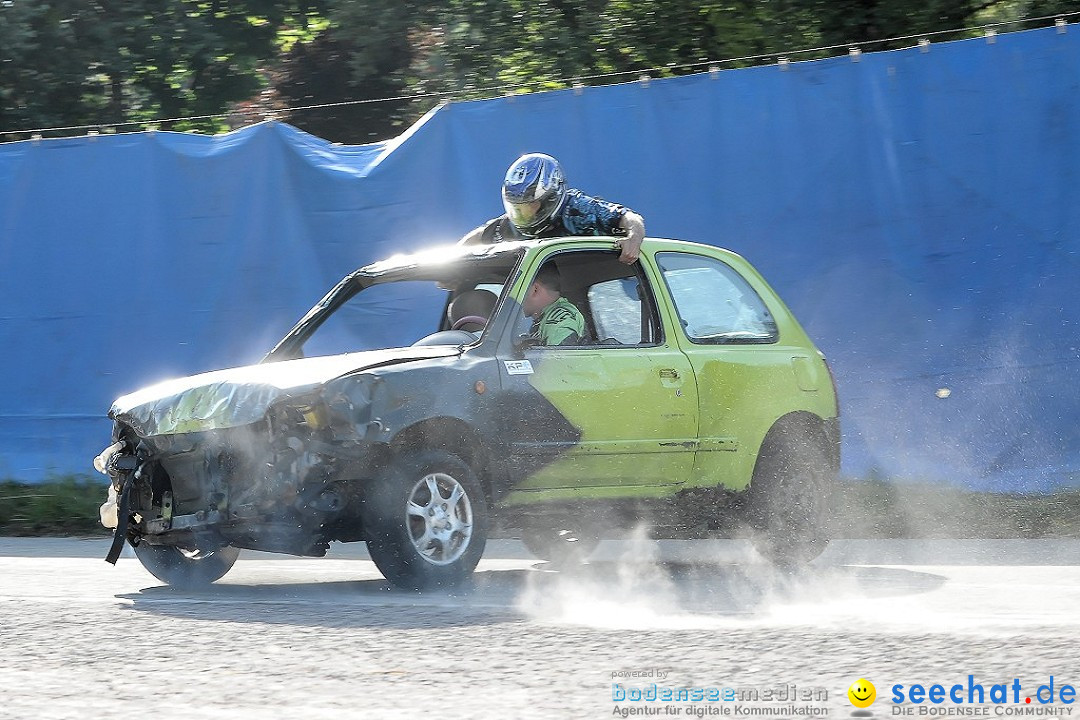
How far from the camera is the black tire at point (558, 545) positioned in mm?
7840

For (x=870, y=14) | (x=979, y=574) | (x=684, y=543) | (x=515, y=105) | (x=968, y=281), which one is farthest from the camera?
(x=870, y=14)

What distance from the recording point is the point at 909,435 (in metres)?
9.66

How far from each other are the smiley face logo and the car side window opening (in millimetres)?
3130

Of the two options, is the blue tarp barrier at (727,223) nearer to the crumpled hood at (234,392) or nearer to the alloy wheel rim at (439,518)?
the crumpled hood at (234,392)

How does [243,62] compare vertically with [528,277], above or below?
above

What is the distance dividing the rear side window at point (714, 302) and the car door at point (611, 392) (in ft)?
0.68

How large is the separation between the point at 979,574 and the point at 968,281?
10.4 feet

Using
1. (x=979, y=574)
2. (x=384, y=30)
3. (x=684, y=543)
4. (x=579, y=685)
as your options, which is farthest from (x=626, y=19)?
(x=579, y=685)

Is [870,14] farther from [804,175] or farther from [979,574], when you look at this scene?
[979,574]

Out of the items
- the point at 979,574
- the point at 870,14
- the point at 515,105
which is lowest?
the point at 979,574

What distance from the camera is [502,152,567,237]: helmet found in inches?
311

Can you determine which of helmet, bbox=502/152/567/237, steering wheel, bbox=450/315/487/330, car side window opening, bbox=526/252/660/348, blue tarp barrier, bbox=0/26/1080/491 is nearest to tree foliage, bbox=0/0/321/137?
blue tarp barrier, bbox=0/26/1080/491

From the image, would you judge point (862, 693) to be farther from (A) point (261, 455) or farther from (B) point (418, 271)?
(B) point (418, 271)

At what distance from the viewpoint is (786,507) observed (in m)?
7.54
